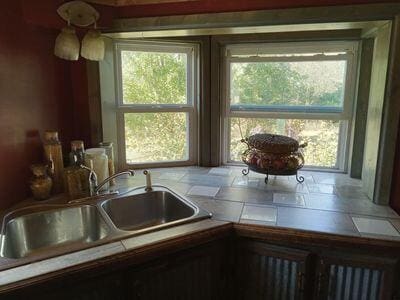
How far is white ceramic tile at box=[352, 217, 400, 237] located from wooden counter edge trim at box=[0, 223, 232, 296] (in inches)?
22.4

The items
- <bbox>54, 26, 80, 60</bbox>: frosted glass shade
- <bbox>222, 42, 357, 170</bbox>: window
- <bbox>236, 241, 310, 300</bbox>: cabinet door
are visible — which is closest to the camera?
<bbox>236, 241, 310, 300</bbox>: cabinet door

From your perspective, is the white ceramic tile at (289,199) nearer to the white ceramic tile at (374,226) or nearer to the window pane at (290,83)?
the white ceramic tile at (374,226)

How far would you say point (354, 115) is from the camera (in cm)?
188

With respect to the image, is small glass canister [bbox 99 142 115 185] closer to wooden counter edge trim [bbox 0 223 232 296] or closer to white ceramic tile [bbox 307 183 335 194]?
wooden counter edge trim [bbox 0 223 232 296]

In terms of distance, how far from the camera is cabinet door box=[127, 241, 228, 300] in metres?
1.10

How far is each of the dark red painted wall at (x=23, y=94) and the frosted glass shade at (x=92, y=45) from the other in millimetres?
270

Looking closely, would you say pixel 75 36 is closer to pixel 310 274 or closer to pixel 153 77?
pixel 153 77

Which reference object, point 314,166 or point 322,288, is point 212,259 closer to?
point 322,288

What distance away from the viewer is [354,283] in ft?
3.90

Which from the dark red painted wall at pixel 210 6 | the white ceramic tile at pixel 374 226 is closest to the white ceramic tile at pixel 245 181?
the white ceramic tile at pixel 374 226

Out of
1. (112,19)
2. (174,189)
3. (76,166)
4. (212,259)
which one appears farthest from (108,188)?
(112,19)

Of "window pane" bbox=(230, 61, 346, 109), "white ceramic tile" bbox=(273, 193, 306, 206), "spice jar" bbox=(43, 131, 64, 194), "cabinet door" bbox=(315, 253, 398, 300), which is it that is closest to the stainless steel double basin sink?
"spice jar" bbox=(43, 131, 64, 194)

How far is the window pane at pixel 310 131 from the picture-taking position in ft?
6.54

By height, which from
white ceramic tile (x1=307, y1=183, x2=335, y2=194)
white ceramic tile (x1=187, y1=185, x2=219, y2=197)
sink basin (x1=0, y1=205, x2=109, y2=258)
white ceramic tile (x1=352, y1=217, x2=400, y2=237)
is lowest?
sink basin (x1=0, y1=205, x2=109, y2=258)
